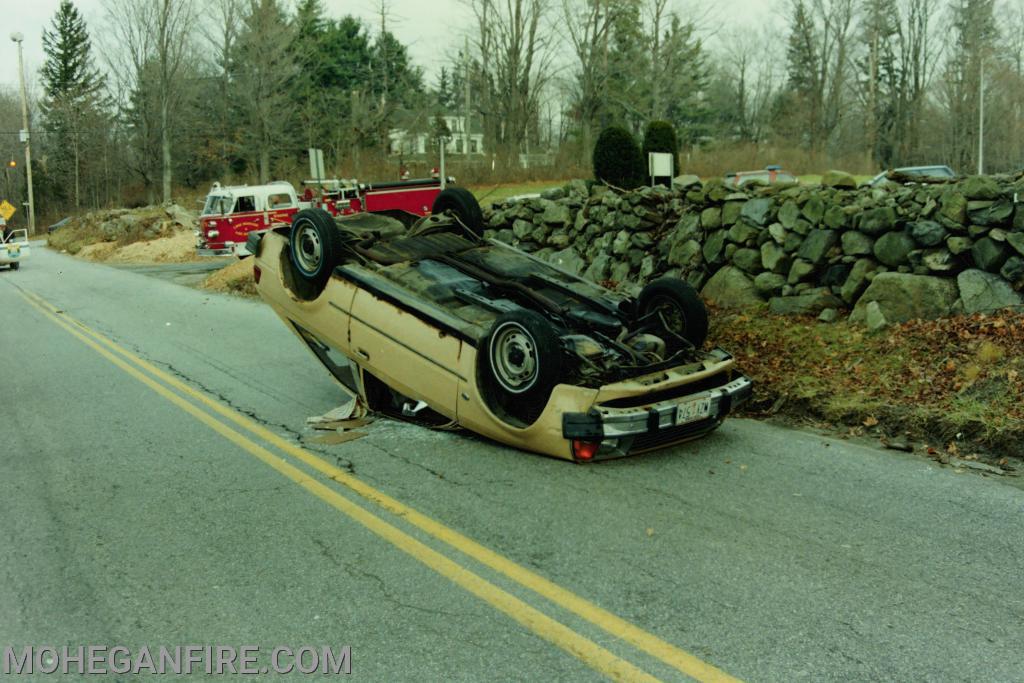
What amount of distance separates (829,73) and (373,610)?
60871 mm

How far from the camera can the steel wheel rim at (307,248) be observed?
727 cm

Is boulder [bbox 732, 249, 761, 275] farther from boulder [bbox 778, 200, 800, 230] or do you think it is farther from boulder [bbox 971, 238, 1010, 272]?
boulder [bbox 971, 238, 1010, 272]

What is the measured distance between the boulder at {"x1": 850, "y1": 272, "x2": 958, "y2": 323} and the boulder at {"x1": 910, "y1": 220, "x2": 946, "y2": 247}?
0.34 m

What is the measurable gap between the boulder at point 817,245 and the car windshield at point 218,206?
2074 cm

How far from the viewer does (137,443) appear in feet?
23.0

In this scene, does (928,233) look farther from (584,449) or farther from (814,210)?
(584,449)

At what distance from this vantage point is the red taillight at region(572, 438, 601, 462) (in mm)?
5801

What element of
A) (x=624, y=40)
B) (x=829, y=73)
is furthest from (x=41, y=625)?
(x=829, y=73)

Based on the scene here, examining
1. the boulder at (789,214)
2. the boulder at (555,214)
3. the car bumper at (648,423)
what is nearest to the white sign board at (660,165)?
the boulder at (555,214)

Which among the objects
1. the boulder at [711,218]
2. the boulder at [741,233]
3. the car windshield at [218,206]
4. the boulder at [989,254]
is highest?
the car windshield at [218,206]

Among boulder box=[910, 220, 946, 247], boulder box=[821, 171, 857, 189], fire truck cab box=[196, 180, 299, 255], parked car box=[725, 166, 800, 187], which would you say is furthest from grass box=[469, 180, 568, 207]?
boulder box=[910, 220, 946, 247]

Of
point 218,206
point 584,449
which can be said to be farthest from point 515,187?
point 584,449

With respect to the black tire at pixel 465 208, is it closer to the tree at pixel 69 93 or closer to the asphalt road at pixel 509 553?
the asphalt road at pixel 509 553

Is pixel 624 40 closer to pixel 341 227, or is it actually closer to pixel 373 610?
pixel 341 227
